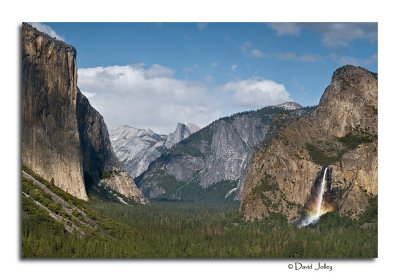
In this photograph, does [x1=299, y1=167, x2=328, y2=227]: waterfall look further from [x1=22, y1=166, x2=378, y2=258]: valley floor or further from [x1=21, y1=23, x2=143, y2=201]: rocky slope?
[x1=21, y1=23, x2=143, y2=201]: rocky slope

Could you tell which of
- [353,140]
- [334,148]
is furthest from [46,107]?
[353,140]

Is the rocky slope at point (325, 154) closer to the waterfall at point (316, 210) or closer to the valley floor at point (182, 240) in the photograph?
the waterfall at point (316, 210)

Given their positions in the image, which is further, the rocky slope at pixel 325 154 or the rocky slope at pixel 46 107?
the rocky slope at pixel 46 107

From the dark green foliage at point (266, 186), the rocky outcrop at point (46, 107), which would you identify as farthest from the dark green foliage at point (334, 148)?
the rocky outcrop at point (46, 107)

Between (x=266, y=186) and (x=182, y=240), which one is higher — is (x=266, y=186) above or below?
above

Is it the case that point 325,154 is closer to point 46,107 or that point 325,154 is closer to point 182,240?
point 182,240

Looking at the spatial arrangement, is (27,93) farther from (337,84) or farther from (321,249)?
(321,249)
